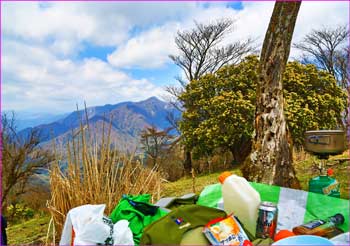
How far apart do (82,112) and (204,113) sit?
6135 mm

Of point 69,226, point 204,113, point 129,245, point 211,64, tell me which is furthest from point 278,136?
point 211,64

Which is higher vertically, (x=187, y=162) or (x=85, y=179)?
(x=85, y=179)

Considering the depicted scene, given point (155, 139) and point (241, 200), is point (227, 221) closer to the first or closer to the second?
point (241, 200)

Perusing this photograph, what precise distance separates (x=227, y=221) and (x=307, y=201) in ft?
2.10

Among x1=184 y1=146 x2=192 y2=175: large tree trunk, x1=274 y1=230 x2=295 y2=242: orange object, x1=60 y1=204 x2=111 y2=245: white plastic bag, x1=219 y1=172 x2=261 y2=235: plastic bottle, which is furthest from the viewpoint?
x1=184 y1=146 x2=192 y2=175: large tree trunk

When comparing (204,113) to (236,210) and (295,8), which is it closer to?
(295,8)

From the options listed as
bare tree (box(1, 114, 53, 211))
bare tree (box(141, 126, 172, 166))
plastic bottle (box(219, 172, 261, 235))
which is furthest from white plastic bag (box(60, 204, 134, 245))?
bare tree (box(141, 126, 172, 166))

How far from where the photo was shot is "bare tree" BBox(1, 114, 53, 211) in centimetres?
731

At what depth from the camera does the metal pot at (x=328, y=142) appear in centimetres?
209

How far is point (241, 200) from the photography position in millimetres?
1759

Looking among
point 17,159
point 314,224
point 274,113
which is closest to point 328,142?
point 274,113

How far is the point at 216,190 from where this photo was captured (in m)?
2.16

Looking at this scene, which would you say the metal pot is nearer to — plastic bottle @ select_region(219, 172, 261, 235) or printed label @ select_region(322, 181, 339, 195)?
printed label @ select_region(322, 181, 339, 195)

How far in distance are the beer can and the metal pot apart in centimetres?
69
